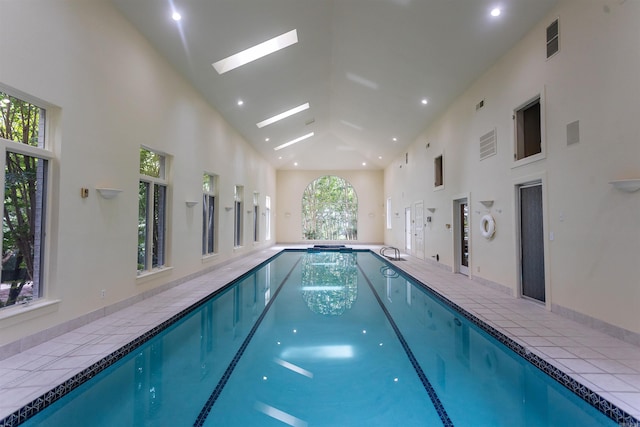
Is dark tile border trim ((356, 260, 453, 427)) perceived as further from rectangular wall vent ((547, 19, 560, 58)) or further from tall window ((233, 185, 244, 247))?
tall window ((233, 185, 244, 247))

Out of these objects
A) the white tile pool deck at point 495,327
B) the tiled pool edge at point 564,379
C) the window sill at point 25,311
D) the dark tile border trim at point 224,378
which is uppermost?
the window sill at point 25,311

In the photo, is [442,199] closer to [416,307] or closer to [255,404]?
[416,307]

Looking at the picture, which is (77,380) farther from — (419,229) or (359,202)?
(359,202)

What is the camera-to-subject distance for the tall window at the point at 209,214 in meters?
6.76

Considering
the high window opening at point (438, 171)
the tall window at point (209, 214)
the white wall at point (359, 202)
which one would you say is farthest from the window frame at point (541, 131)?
the white wall at point (359, 202)

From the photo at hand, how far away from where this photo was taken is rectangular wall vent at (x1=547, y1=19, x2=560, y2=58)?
369 cm

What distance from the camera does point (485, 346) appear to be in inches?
125

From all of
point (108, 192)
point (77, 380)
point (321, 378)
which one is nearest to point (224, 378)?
point (321, 378)

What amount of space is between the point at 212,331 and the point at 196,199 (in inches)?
124

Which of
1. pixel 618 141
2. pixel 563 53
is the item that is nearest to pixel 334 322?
pixel 618 141

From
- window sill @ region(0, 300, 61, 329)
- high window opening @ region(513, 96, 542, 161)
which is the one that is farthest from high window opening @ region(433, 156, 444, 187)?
window sill @ region(0, 300, 61, 329)

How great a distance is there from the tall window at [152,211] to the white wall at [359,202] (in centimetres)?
1007

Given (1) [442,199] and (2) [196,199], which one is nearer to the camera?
(2) [196,199]

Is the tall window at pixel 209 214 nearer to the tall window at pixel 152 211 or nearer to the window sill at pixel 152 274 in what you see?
the tall window at pixel 152 211
